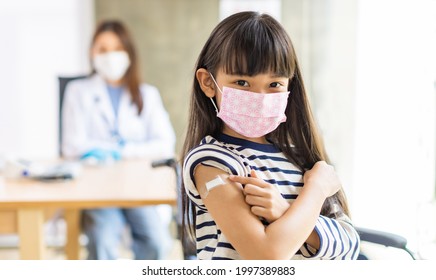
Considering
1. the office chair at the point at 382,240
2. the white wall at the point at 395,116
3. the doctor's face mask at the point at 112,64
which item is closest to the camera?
the office chair at the point at 382,240

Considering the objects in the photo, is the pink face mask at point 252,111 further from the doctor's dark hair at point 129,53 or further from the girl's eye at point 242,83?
the doctor's dark hair at point 129,53

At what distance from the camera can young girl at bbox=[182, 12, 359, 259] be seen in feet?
2.15

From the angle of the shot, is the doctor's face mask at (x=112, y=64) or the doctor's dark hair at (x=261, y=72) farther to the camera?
the doctor's face mask at (x=112, y=64)

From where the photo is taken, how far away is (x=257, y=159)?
717 millimetres

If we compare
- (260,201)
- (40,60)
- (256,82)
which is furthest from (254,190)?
(40,60)

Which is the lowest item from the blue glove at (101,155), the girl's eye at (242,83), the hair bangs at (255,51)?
the blue glove at (101,155)

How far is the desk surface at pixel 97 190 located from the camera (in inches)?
48.2

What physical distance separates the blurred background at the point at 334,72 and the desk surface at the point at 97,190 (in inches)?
12.2

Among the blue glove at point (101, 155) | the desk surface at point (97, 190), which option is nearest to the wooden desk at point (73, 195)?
the desk surface at point (97, 190)

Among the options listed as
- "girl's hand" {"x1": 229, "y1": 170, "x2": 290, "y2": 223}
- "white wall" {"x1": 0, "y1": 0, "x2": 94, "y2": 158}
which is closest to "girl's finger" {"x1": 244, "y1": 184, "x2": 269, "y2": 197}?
"girl's hand" {"x1": 229, "y1": 170, "x2": 290, "y2": 223}

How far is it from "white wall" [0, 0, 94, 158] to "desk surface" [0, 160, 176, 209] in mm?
1144

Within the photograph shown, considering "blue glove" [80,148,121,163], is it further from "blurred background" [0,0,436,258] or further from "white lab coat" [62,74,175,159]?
"blurred background" [0,0,436,258]

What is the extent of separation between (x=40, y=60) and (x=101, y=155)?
1144 millimetres

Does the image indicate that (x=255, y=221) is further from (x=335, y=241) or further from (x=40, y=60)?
(x=40, y=60)
